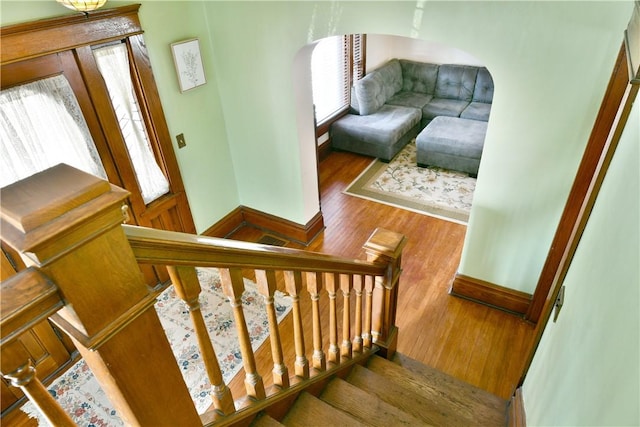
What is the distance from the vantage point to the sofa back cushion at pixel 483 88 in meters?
6.11

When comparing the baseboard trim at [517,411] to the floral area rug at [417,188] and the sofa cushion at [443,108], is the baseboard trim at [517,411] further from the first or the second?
the sofa cushion at [443,108]

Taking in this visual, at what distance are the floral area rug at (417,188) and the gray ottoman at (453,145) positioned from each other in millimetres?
126

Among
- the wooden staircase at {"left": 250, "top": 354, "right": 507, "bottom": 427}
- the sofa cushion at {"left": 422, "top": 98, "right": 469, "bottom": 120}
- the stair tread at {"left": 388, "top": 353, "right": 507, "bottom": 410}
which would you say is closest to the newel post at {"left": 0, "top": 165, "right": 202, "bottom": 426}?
the wooden staircase at {"left": 250, "top": 354, "right": 507, "bottom": 427}

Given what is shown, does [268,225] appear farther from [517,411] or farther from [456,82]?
[456,82]

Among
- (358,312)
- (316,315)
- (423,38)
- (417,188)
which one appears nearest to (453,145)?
(417,188)

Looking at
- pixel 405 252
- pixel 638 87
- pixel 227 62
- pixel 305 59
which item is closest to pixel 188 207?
pixel 227 62

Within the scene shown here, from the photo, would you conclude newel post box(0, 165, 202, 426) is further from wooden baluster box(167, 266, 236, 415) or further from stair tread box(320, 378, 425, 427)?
stair tread box(320, 378, 425, 427)

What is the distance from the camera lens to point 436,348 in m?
3.00

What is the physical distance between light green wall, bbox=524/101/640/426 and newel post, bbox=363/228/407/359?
2.45 ft

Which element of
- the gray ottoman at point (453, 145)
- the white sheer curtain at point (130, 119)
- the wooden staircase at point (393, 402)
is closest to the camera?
the wooden staircase at point (393, 402)

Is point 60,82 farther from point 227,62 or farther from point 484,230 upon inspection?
point 484,230

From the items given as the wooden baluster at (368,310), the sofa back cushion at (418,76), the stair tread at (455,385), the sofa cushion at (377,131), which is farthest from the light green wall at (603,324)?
the sofa back cushion at (418,76)

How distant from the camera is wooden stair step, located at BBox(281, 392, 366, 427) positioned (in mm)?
1594

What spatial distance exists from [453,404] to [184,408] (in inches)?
65.5
